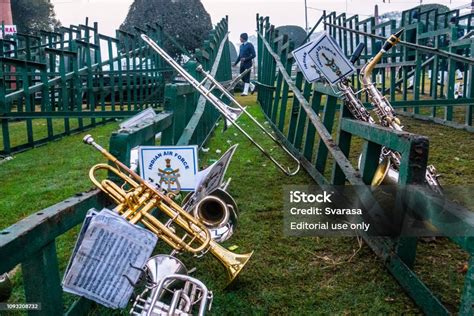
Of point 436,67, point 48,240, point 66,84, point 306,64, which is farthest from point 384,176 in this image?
point 66,84

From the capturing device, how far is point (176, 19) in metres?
20.9

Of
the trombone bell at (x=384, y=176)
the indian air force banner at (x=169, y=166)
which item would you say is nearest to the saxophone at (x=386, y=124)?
the trombone bell at (x=384, y=176)

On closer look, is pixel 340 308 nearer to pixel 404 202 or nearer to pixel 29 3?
pixel 404 202

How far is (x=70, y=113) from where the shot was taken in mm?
6559

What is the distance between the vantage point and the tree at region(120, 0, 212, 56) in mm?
20723

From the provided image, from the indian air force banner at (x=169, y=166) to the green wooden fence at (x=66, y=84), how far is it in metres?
3.59

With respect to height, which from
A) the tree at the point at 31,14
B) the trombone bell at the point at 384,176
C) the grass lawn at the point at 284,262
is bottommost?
the grass lawn at the point at 284,262

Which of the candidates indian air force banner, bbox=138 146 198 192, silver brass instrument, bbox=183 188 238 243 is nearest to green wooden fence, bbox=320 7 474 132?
silver brass instrument, bbox=183 188 238 243

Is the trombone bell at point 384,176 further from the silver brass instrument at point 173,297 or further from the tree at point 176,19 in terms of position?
the tree at point 176,19

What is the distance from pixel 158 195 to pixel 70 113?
476 centimetres

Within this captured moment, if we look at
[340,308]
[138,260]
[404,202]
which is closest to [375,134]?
[404,202]

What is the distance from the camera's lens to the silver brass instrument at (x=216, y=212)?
325cm

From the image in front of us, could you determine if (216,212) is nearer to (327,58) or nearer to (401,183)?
(401,183)

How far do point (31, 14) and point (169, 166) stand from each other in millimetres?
32874
